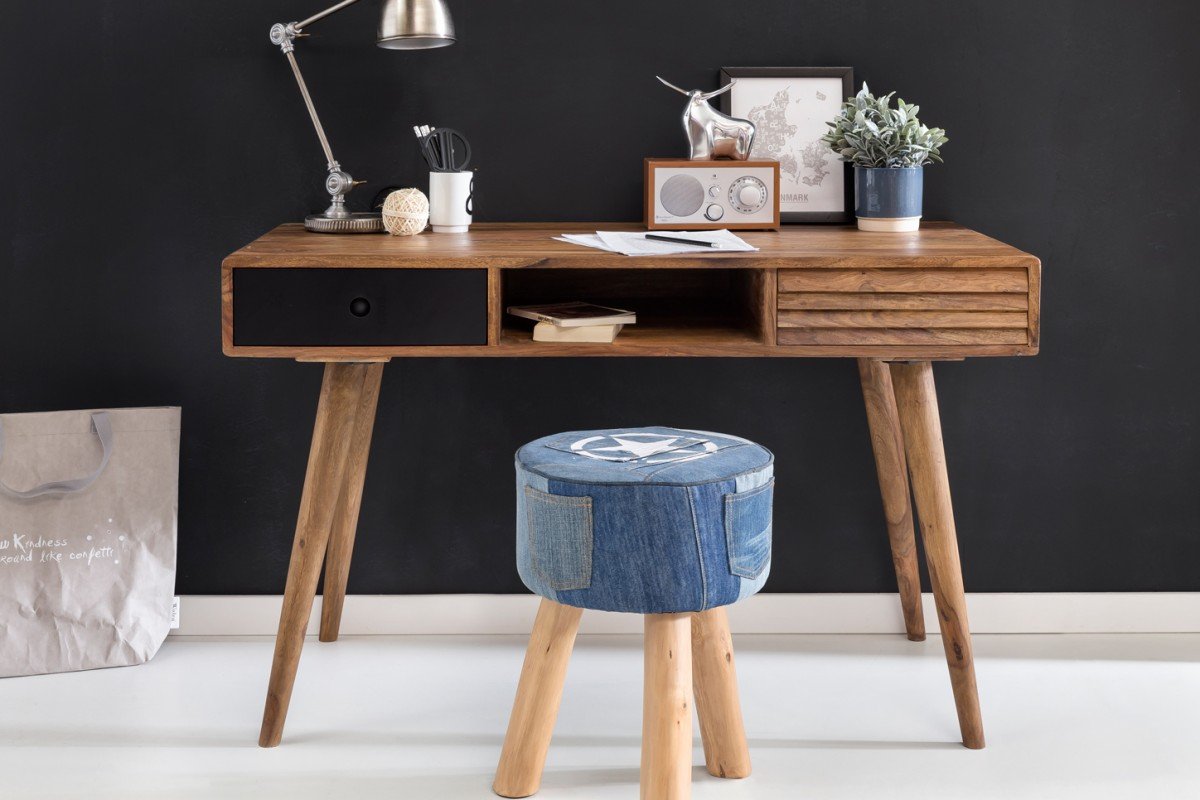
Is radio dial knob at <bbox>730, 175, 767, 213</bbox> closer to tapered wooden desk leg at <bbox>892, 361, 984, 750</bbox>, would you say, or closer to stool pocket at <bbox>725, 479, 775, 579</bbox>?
tapered wooden desk leg at <bbox>892, 361, 984, 750</bbox>

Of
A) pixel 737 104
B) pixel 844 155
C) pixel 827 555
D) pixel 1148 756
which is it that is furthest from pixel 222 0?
pixel 1148 756

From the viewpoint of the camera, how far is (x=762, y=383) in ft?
8.53

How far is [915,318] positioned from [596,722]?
2.98ft

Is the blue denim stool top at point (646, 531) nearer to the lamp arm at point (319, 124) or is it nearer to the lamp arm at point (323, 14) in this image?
the lamp arm at point (319, 124)

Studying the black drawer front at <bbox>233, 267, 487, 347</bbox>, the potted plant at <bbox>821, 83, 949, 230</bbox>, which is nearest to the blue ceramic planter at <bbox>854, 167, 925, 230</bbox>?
the potted plant at <bbox>821, 83, 949, 230</bbox>

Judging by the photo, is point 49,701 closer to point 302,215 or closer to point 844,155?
point 302,215

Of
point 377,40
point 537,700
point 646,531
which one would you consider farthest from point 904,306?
point 377,40

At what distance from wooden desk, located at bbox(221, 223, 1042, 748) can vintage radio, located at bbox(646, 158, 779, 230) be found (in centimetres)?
16

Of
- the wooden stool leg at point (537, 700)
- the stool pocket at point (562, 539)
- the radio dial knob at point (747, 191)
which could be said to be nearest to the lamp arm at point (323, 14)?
the radio dial knob at point (747, 191)

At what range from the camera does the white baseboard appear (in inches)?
103

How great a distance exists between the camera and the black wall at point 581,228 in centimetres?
247

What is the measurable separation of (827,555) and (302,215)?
1.30 meters

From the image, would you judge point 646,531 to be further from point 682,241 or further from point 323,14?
point 323,14

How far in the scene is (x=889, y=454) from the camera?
2441mm
